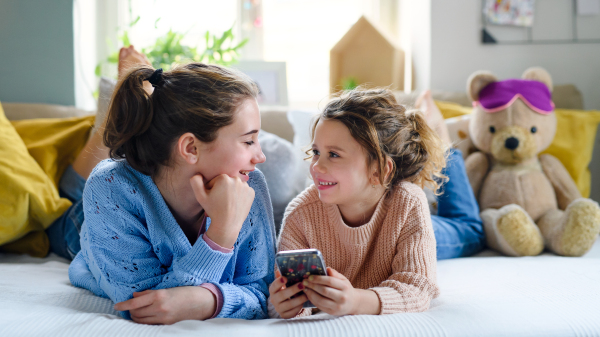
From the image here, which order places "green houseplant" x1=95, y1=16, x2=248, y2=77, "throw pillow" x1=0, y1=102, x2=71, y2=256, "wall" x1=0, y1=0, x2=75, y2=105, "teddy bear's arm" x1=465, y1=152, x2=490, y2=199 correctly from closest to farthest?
"throw pillow" x1=0, y1=102, x2=71, y2=256, "teddy bear's arm" x1=465, y1=152, x2=490, y2=199, "wall" x1=0, y1=0, x2=75, y2=105, "green houseplant" x1=95, y1=16, x2=248, y2=77

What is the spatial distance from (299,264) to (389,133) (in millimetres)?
388

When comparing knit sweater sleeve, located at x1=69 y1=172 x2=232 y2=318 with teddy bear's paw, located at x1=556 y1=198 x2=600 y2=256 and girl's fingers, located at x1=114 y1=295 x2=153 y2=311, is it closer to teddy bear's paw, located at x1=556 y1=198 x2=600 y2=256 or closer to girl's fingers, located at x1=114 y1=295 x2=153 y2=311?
girl's fingers, located at x1=114 y1=295 x2=153 y2=311

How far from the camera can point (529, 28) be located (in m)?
2.11

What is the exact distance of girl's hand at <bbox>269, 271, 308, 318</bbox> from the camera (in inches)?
30.2

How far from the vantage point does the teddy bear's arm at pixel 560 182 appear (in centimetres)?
151

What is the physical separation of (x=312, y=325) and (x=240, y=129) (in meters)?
0.38

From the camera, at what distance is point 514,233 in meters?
1.27

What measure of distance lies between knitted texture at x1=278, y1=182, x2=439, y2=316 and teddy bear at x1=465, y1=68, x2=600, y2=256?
0.53 meters

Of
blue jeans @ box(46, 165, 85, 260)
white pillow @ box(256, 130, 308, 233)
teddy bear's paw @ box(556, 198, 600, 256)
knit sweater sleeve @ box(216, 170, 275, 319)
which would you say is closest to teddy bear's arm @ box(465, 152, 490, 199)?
teddy bear's paw @ box(556, 198, 600, 256)

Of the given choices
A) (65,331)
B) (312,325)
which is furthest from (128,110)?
(312,325)

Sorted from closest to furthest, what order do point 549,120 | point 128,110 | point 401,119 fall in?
point 128,110 → point 401,119 → point 549,120

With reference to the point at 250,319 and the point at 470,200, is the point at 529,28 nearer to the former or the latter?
the point at 470,200

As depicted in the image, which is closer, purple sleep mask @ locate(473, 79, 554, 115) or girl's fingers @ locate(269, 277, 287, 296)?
girl's fingers @ locate(269, 277, 287, 296)

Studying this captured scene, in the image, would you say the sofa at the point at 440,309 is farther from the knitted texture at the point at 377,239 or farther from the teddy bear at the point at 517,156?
the teddy bear at the point at 517,156
